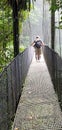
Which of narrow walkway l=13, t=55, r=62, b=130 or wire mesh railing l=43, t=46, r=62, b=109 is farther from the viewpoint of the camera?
wire mesh railing l=43, t=46, r=62, b=109

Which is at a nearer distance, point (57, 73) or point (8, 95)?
point (8, 95)

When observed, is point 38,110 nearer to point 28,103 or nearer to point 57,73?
point 28,103

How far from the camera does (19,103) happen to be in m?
8.86

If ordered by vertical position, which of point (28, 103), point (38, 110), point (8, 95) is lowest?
point (28, 103)

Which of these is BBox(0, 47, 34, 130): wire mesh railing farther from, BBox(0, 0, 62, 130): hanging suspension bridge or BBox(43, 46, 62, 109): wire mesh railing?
BBox(43, 46, 62, 109): wire mesh railing

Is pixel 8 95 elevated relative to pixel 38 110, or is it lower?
elevated

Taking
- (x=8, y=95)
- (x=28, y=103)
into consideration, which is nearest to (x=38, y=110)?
(x=28, y=103)

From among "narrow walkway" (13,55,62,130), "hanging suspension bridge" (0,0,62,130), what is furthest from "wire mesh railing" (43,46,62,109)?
"narrow walkway" (13,55,62,130)

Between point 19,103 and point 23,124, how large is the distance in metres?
1.91

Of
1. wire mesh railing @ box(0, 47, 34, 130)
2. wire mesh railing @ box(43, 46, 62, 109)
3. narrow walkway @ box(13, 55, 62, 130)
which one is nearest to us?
wire mesh railing @ box(0, 47, 34, 130)

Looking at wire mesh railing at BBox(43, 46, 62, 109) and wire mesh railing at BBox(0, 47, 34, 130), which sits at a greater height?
wire mesh railing at BBox(0, 47, 34, 130)

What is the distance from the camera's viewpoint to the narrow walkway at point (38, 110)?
22.6ft

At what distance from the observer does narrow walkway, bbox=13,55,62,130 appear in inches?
271

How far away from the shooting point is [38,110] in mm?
8094
